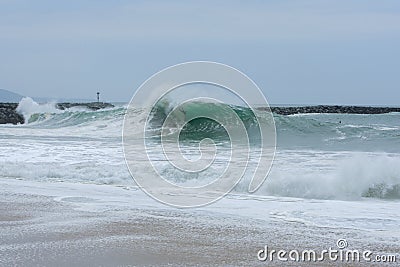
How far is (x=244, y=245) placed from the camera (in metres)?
5.38

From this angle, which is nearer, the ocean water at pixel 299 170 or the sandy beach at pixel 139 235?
the sandy beach at pixel 139 235

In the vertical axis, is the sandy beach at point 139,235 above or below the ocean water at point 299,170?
below

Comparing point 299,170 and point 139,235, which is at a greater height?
point 299,170

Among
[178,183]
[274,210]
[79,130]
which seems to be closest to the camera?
[274,210]

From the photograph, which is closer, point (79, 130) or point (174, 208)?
point (174, 208)

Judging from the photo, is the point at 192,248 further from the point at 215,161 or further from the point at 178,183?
the point at 215,161

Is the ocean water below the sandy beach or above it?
above

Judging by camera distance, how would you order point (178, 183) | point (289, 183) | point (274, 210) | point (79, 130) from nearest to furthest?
point (274, 210) → point (289, 183) → point (178, 183) → point (79, 130)

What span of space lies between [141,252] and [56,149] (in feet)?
34.9

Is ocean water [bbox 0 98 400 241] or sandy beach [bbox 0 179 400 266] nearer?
sandy beach [bbox 0 179 400 266]

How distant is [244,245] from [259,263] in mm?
580

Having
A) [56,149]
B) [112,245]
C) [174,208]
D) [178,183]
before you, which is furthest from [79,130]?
[112,245]

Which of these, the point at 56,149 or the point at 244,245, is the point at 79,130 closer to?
the point at 56,149

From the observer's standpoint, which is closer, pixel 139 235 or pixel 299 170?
pixel 139 235
